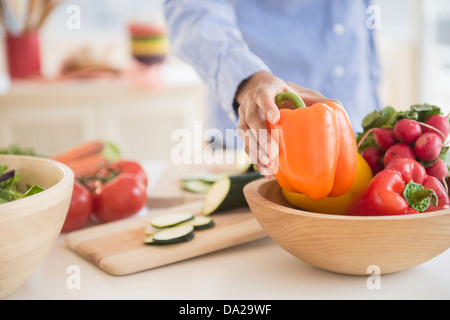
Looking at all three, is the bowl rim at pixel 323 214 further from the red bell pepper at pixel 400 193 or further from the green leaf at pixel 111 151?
the green leaf at pixel 111 151

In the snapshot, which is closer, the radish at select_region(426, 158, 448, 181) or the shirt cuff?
the radish at select_region(426, 158, 448, 181)

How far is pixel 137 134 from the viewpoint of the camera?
3594 millimetres

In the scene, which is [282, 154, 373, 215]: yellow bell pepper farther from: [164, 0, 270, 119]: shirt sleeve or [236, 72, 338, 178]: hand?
[164, 0, 270, 119]: shirt sleeve

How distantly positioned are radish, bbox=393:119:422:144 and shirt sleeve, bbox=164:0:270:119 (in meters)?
0.31

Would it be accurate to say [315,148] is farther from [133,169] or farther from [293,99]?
[133,169]

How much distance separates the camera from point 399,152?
90 centimetres

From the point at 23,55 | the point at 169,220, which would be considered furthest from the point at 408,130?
the point at 23,55

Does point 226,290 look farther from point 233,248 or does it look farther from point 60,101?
point 60,101

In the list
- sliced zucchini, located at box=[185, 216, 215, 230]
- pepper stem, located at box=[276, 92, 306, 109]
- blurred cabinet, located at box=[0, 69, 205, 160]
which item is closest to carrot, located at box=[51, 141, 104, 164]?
sliced zucchini, located at box=[185, 216, 215, 230]

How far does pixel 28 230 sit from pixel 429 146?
0.64 m

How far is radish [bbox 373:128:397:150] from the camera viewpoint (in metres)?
0.94

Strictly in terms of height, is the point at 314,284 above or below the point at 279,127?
below

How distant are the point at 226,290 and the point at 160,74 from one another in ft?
Answer: 9.57

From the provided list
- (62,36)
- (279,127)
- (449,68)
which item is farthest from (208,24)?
(62,36)
